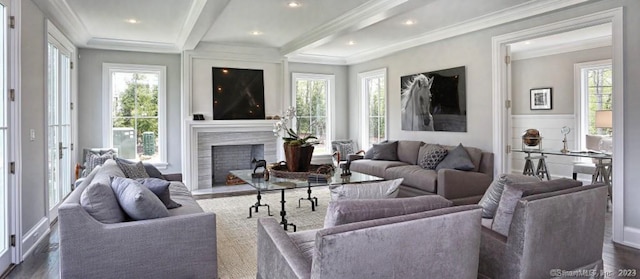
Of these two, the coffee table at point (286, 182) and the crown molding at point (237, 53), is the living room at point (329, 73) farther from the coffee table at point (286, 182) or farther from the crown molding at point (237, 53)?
the coffee table at point (286, 182)

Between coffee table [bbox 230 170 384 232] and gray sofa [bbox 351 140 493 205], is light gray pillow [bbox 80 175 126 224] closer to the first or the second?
coffee table [bbox 230 170 384 232]

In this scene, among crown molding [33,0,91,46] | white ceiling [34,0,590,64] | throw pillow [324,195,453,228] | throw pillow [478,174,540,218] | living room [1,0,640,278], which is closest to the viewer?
throw pillow [324,195,453,228]

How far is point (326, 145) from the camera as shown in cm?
831

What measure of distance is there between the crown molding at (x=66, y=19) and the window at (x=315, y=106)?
3.69 m

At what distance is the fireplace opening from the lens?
7.25 metres

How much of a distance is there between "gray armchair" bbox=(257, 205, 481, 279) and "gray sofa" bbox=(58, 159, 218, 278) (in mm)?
808

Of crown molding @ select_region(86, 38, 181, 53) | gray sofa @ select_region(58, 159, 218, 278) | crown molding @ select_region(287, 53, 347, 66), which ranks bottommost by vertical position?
gray sofa @ select_region(58, 159, 218, 278)

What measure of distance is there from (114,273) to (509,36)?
4.76m

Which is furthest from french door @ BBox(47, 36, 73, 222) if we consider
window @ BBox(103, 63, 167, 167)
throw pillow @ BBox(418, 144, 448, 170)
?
throw pillow @ BBox(418, 144, 448, 170)

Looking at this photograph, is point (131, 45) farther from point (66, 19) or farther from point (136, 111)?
point (66, 19)

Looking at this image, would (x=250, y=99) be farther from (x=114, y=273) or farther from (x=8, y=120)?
(x=114, y=273)

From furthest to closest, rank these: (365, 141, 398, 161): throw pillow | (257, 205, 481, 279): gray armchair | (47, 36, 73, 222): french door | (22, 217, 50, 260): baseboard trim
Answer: (365, 141, 398, 161): throw pillow, (47, 36, 73, 222): french door, (22, 217, 50, 260): baseboard trim, (257, 205, 481, 279): gray armchair

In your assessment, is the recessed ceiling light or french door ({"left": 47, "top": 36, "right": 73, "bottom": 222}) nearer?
french door ({"left": 47, "top": 36, "right": 73, "bottom": 222})

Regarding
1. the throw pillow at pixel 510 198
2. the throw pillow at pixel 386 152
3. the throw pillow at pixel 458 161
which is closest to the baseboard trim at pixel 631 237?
the throw pillow at pixel 458 161
